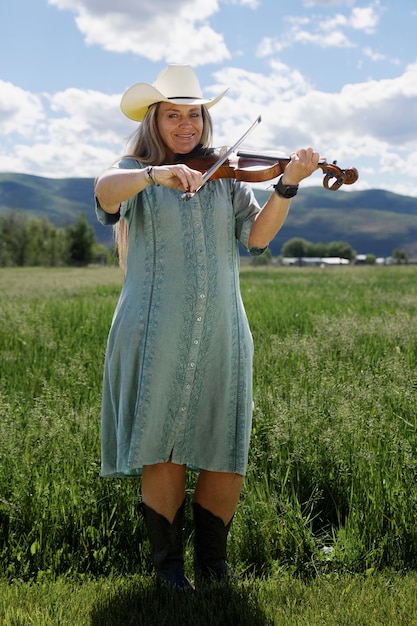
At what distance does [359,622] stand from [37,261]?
108 metres

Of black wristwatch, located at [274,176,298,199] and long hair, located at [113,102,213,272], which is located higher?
long hair, located at [113,102,213,272]

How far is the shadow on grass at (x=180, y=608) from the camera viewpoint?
10.8 feet

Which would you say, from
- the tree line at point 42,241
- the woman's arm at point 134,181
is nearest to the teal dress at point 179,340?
the woman's arm at point 134,181

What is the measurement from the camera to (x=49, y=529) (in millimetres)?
4102

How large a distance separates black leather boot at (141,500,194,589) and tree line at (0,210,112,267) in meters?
110

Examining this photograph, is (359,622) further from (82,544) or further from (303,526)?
(82,544)

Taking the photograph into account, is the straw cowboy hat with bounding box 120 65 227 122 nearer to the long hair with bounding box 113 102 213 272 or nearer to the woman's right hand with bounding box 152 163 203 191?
the long hair with bounding box 113 102 213 272

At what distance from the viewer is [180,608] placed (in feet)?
11.0

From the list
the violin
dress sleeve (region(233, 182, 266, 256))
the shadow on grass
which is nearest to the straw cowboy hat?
the violin

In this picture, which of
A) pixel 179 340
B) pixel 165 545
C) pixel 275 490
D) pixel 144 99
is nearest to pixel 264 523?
pixel 275 490

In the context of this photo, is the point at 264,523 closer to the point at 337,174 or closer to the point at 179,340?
the point at 179,340

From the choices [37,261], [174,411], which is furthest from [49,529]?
[37,261]

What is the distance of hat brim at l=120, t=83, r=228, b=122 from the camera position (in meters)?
3.44

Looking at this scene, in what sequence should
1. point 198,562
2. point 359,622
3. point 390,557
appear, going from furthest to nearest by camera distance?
point 390,557 < point 198,562 < point 359,622
